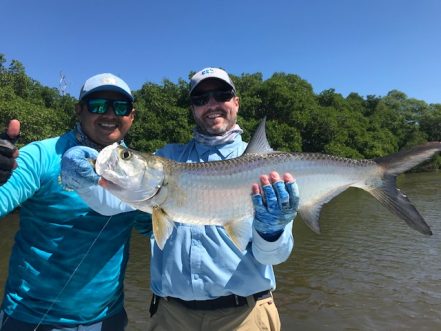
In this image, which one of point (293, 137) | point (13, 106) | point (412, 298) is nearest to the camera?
point (412, 298)

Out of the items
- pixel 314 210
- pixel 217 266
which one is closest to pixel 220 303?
pixel 217 266

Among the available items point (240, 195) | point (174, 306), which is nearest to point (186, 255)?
point (174, 306)

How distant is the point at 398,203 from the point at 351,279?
32.0 ft

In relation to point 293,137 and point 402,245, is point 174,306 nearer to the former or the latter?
point 402,245

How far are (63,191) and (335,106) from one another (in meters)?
60.4

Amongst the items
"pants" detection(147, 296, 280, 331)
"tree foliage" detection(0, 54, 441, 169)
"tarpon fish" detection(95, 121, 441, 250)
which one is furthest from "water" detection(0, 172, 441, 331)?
"tree foliage" detection(0, 54, 441, 169)

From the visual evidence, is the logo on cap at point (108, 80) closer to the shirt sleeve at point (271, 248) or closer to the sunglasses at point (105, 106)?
the sunglasses at point (105, 106)

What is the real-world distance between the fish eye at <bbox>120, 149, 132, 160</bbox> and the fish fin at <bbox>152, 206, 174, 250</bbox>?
488mm

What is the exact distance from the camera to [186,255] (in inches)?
139

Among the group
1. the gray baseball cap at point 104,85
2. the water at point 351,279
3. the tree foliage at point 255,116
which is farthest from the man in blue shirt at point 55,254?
the tree foliage at point 255,116

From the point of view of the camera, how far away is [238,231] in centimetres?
330

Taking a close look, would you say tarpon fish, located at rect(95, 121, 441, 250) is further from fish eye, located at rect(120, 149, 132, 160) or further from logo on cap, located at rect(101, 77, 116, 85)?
logo on cap, located at rect(101, 77, 116, 85)

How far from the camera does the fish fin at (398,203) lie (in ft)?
11.0

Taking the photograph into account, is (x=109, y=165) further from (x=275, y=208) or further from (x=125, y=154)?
(x=275, y=208)
